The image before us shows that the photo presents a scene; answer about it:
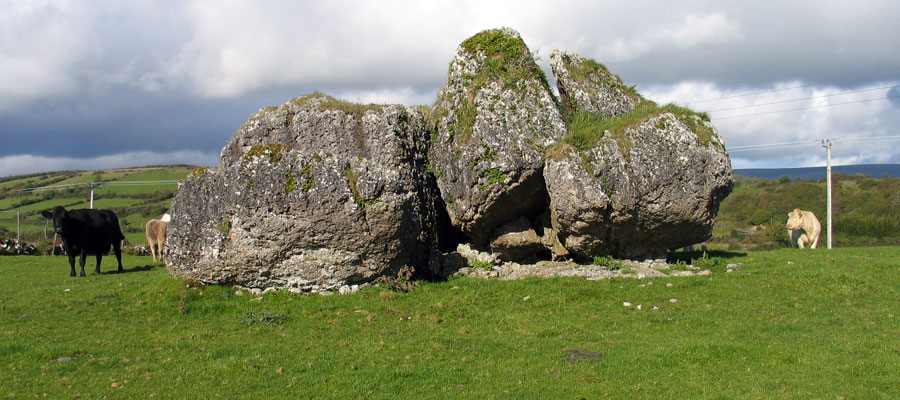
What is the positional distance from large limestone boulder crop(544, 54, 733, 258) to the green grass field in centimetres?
143

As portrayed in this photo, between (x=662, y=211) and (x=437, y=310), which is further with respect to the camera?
(x=662, y=211)

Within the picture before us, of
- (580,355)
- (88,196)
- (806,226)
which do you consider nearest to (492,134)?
(580,355)

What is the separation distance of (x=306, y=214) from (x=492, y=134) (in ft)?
16.9

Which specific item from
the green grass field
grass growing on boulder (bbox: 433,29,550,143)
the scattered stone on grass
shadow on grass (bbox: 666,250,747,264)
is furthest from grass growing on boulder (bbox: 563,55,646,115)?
the scattered stone on grass

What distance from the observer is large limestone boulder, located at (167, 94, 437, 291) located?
1562cm

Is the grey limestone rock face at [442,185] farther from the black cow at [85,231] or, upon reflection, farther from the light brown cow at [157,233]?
the light brown cow at [157,233]

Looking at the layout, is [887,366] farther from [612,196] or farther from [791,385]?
[612,196]

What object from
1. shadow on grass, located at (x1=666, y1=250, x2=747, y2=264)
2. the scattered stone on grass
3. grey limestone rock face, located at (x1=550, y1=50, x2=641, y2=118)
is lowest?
the scattered stone on grass

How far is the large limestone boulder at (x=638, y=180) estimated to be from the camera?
16016 millimetres

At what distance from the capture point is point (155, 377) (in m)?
9.84

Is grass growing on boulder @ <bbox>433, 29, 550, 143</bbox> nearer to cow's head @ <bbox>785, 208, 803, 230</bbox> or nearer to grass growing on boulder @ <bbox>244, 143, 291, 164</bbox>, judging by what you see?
grass growing on boulder @ <bbox>244, 143, 291, 164</bbox>

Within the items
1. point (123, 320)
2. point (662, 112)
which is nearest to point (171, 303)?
point (123, 320)

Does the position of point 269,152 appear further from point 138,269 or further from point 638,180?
point 138,269

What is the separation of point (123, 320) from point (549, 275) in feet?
33.8
